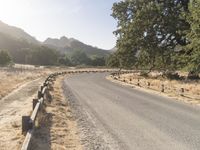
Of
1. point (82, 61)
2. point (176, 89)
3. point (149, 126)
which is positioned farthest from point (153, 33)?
point (82, 61)

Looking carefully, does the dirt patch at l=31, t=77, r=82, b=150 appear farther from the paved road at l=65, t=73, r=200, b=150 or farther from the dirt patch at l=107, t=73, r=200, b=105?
the dirt patch at l=107, t=73, r=200, b=105

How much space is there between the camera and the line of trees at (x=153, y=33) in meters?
44.8

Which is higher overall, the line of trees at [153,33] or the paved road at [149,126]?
the line of trees at [153,33]

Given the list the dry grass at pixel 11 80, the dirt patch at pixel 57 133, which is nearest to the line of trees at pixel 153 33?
the dry grass at pixel 11 80

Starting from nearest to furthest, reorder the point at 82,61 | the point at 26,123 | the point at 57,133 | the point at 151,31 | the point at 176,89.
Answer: the point at 26,123
the point at 57,133
the point at 176,89
the point at 151,31
the point at 82,61

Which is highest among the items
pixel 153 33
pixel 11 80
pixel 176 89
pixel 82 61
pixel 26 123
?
pixel 153 33

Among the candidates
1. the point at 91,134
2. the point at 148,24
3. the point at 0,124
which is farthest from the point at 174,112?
the point at 148,24

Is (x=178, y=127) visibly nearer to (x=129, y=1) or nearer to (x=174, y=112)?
(x=174, y=112)

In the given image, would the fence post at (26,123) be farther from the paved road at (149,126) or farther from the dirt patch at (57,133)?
the paved road at (149,126)

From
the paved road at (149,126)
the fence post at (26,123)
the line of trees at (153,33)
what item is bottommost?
the paved road at (149,126)

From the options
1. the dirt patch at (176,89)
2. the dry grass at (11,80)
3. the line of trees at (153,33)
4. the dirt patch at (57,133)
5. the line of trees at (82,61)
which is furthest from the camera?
the line of trees at (82,61)

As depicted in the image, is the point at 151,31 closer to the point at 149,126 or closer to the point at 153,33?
the point at 153,33

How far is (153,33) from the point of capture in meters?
46.1

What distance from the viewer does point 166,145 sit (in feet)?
35.5
